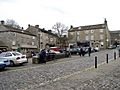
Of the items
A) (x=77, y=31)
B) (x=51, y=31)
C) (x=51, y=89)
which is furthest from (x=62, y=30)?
(x=51, y=89)

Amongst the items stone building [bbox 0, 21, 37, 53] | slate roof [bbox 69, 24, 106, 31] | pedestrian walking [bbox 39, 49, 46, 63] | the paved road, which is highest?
slate roof [bbox 69, 24, 106, 31]

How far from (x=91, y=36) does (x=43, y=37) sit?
82.4 ft

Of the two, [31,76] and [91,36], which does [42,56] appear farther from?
[91,36]

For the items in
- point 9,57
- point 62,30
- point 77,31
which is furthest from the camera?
point 77,31

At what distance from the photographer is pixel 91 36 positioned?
344 feet

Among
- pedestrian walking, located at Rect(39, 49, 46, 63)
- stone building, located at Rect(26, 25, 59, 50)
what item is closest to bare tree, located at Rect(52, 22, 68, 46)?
stone building, located at Rect(26, 25, 59, 50)

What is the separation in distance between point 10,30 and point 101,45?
152 feet

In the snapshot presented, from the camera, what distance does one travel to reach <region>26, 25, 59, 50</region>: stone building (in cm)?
8606

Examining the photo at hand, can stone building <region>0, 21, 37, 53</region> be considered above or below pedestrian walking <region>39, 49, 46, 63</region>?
above

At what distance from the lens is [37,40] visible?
8538cm

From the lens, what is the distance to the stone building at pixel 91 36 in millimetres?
101688

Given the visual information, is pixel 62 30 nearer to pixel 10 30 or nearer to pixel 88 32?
pixel 88 32

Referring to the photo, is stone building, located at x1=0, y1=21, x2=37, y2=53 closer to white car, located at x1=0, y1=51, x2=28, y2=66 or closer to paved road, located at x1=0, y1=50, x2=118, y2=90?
white car, located at x1=0, y1=51, x2=28, y2=66

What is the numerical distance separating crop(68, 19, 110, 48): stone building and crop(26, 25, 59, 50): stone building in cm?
916
